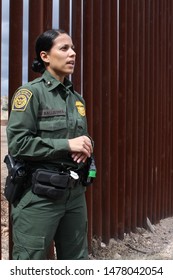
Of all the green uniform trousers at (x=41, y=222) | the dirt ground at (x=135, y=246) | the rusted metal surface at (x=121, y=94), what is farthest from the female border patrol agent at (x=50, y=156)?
the dirt ground at (x=135, y=246)

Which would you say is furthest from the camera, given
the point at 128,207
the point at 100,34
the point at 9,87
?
the point at 128,207

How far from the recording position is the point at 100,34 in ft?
11.6

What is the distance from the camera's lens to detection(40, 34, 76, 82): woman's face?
1.86 meters

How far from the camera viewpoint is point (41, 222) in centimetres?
174

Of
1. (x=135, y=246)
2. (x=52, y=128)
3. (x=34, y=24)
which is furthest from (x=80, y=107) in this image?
(x=135, y=246)

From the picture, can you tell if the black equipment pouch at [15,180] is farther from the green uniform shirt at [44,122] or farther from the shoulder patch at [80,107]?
the shoulder patch at [80,107]

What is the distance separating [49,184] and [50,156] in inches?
5.0

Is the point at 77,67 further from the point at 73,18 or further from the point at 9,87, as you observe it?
the point at 9,87

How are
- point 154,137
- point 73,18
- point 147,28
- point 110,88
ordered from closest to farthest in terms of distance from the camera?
point 73,18, point 110,88, point 147,28, point 154,137

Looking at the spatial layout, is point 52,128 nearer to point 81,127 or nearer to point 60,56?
point 81,127

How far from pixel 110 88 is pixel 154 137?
1385mm

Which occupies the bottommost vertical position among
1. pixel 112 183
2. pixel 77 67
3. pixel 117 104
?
pixel 112 183

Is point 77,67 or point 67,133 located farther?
point 77,67
